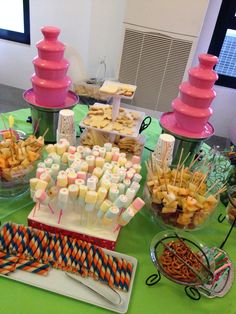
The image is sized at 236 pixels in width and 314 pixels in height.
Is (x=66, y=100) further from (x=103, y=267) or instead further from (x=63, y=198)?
(x=103, y=267)

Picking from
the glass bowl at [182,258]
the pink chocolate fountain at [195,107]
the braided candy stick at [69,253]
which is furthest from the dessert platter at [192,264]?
the pink chocolate fountain at [195,107]

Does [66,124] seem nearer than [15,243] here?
No

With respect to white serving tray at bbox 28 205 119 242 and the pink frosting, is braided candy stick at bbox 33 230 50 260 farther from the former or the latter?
the pink frosting

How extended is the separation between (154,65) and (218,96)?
2.38ft

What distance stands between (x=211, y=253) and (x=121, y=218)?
27 cm

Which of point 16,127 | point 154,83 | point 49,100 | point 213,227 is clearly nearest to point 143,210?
point 213,227

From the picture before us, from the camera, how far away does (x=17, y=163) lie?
0.92 meters

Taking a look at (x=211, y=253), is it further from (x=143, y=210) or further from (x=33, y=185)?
(x=33, y=185)

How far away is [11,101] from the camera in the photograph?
3000 millimetres

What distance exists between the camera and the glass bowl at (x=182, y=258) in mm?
762

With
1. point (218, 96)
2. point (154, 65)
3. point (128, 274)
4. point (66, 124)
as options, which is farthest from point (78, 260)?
point (218, 96)

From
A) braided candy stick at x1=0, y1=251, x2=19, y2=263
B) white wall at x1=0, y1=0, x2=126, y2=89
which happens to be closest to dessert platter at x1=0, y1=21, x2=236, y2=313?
braided candy stick at x1=0, y1=251, x2=19, y2=263

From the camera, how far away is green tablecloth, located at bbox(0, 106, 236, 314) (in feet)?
2.30

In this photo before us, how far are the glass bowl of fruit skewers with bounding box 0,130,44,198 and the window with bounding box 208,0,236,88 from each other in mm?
2115
